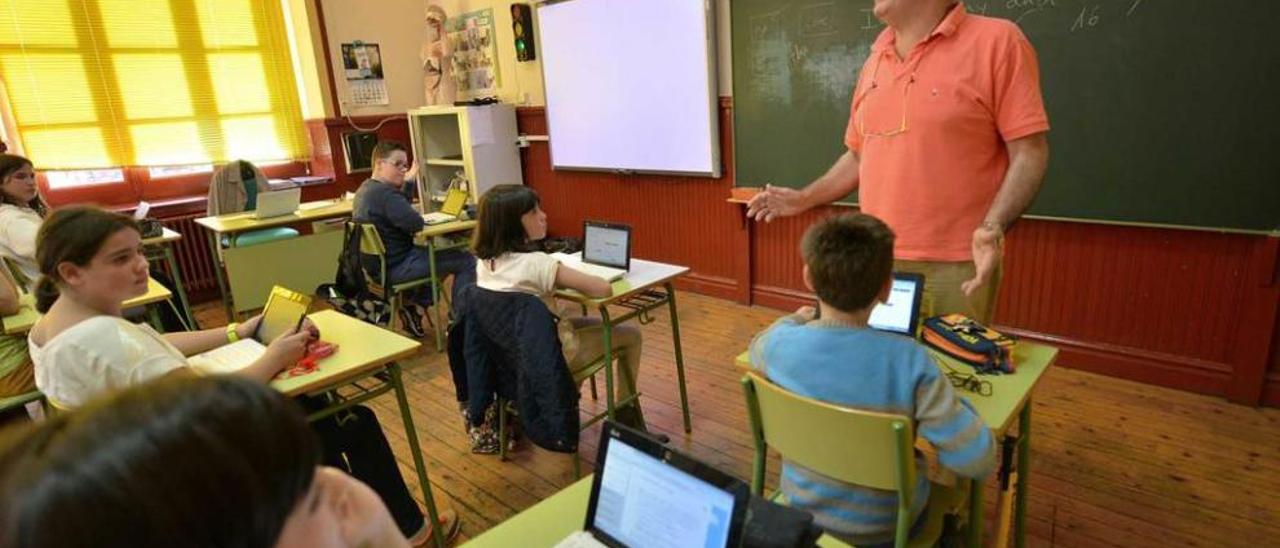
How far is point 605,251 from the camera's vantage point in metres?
2.91

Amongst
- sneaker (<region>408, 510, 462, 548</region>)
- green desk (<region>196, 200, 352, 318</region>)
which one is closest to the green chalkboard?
sneaker (<region>408, 510, 462, 548</region>)

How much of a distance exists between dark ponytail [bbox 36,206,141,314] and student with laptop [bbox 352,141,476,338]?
2.16 m

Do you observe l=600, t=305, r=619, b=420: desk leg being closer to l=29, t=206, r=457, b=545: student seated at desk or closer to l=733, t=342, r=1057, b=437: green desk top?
l=733, t=342, r=1057, b=437: green desk top

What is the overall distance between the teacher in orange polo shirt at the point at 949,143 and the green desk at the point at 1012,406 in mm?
194

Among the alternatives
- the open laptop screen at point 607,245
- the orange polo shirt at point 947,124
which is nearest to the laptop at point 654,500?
the orange polo shirt at point 947,124

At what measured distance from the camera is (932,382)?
1.27 meters

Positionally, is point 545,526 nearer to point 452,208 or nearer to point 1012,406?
point 1012,406

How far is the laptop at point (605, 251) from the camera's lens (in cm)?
282

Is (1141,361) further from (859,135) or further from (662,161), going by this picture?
(662,161)

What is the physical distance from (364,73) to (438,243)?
2.63 meters

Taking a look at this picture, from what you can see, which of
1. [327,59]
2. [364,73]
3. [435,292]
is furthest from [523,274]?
[364,73]

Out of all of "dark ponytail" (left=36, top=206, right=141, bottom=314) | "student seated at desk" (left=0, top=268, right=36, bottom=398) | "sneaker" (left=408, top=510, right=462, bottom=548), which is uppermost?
"dark ponytail" (left=36, top=206, right=141, bottom=314)

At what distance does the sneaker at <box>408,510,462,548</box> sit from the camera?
2.25 m

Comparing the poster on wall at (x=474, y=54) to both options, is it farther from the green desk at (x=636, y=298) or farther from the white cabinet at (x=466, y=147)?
the green desk at (x=636, y=298)
